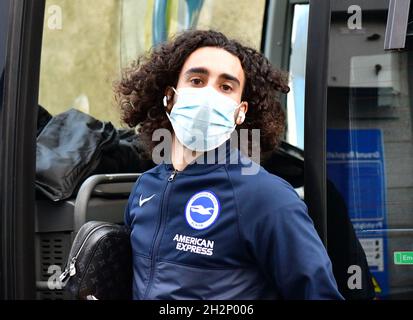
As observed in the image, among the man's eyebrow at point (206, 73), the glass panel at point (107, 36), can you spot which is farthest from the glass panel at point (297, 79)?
the man's eyebrow at point (206, 73)

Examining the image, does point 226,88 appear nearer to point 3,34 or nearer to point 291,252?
point 291,252

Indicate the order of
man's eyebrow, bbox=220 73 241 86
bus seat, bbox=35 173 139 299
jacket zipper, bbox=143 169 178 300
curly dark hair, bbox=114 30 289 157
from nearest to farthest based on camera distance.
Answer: jacket zipper, bbox=143 169 178 300 < man's eyebrow, bbox=220 73 241 86 < curly dark hair, bbox=114 30 289 157 < bus seat, bbox=35 173 139 299

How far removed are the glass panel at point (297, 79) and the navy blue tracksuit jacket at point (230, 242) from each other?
6.01 feet

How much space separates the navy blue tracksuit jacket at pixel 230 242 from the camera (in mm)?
1580

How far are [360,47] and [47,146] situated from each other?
4.77ft

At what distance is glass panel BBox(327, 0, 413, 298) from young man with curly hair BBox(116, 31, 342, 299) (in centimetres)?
23

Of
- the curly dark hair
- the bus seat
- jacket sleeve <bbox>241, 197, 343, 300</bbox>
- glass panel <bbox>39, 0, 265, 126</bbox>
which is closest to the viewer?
jacket sleeve <bbox>241, 197, 343, 300</bbox>

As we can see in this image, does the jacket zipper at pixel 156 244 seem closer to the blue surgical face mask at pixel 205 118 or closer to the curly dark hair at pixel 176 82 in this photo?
the blue surgical face mask at pixel 205 118

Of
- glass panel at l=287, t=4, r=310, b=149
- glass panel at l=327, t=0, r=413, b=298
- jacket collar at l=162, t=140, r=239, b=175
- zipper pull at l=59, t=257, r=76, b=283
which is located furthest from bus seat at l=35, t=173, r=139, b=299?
glass panel at l=287, t=4, r=310, b=149

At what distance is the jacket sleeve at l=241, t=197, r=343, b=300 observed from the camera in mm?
1555

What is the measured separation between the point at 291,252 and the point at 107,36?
276cm

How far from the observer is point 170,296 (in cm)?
168

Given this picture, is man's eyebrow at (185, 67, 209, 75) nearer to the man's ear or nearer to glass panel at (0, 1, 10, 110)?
the man's ear
